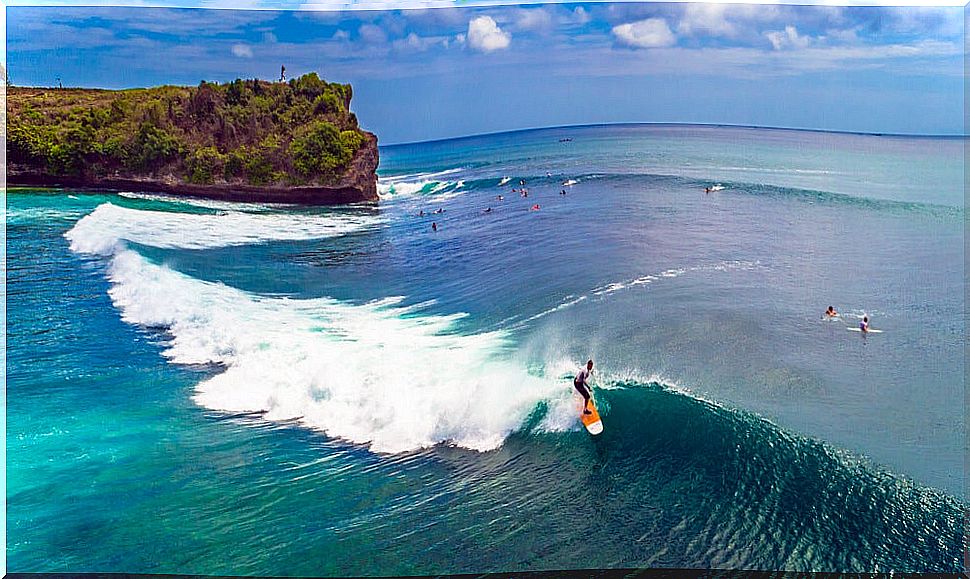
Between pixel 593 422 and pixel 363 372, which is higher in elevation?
pixel 363 372

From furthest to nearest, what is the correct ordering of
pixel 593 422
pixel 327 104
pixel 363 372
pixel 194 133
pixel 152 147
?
1. pixel 152 147
2. pixel 194 133
3. pixel 327 104
4. pixel 363 372
5. pixel 593 422

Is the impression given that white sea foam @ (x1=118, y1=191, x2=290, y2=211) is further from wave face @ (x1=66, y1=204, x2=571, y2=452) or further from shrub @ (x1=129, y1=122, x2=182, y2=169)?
shrub @ (x1=129, y1=122, x2=182, y2=169)

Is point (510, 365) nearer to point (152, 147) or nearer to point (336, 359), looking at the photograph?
point (336, 359)

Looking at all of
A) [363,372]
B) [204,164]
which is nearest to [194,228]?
[204,164]

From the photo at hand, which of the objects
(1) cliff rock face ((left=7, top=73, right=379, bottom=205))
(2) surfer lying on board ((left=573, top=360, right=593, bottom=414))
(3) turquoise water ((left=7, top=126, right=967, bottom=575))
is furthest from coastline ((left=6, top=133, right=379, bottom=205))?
(2) surfer lying on board ((left=573, top=360, right=593, bottom=414))

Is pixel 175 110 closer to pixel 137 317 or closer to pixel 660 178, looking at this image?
pixel 137 317

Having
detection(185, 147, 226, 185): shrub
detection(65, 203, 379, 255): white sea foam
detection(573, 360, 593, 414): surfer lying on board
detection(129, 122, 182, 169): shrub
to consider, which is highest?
detection(129, 122, 182, 169): shrub

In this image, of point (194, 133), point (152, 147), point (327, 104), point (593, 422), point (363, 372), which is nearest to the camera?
point (593, 422)
